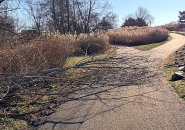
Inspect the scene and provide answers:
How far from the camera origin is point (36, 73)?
37.4 ft

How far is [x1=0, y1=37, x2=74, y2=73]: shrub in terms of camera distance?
513 inches

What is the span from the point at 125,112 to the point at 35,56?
231 inches

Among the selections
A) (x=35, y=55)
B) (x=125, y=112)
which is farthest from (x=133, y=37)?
(x=125, y=112)

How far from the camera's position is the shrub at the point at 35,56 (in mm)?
13031

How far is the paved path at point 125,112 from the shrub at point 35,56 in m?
2.96

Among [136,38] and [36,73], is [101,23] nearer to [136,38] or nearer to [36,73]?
[136,38]

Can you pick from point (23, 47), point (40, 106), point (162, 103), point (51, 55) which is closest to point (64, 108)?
point (40, 106)

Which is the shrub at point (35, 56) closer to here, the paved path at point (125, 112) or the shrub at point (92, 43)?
the paved path at point (125, 112)

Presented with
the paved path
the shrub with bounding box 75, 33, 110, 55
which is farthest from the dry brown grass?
the shrub with bounding box 75, 33, 110, 55

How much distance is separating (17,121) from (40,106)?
1.51 metres

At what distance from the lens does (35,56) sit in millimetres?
14406

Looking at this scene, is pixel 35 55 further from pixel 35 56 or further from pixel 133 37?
pixel 133 37

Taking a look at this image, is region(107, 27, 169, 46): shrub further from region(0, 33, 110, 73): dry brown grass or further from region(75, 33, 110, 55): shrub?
region(0, 33, 110, 73): dry brown grass

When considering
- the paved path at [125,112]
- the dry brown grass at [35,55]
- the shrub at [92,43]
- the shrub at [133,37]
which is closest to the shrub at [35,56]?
the dry brown grass at [35,55]
